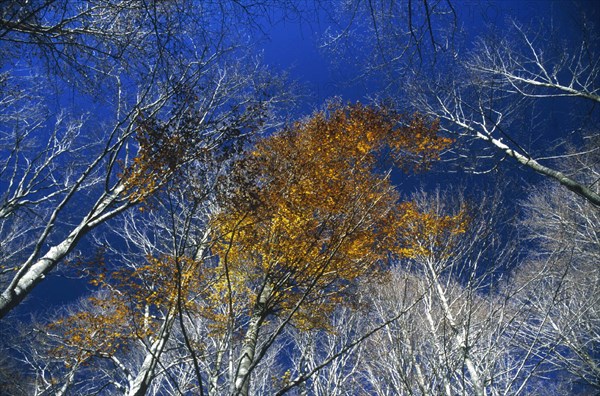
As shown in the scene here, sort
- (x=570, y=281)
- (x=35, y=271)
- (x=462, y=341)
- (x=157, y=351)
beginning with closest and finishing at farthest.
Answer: (x=157, y=351) < (x=35, y=271) < (x=462, y=341) < (x=570, y=281)

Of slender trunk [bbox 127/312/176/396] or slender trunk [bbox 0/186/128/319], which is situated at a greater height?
slender trunk [bbox 0/186/128/319]

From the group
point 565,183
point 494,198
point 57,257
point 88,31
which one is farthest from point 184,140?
→ point 565,183

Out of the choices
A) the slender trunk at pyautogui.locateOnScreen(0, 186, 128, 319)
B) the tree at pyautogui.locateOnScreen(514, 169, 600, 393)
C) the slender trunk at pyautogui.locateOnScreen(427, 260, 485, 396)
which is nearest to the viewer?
the slender trunk at pyautogui.locateOnScreen(0, 186, 128, 319)

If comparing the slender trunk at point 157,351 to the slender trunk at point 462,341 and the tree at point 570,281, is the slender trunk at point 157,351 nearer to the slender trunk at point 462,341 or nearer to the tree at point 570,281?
the slender trunk at point 462,341

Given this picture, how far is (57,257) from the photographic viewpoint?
9.44ft

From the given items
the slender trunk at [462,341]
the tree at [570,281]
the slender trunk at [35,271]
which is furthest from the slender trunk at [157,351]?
the tree at [570,281]

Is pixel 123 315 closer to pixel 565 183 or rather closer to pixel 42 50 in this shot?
pixel 42 50

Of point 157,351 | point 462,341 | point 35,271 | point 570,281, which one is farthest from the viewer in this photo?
point 570,281

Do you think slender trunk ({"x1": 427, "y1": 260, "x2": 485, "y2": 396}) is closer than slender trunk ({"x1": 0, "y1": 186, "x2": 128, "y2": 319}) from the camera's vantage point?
No

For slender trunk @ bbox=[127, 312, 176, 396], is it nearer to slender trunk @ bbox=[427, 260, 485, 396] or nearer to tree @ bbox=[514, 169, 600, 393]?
slender trunk @ bbox=[427, 260, 485, 396]

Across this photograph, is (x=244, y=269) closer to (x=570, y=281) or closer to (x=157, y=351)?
(x=157, y=351)

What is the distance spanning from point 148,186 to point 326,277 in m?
4.27

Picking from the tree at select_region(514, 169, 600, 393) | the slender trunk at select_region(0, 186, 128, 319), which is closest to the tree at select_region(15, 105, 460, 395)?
the slender trunk at select_region(0, 186, 128, 319)

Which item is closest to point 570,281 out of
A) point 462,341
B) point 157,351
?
point 462,341
